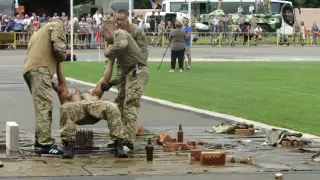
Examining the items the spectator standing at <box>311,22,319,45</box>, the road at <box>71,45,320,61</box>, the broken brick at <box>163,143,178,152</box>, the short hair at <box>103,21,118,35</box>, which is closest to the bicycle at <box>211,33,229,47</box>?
the spectator standing at <box>311,22,319,45</box>

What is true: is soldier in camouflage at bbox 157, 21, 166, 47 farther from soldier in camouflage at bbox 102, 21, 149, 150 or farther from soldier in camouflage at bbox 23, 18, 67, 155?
soldier in camouflage at bbox 23, 18, 67, 155

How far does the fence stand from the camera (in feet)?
154

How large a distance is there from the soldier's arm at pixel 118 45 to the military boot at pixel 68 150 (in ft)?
4.46

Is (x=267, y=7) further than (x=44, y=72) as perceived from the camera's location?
Yes

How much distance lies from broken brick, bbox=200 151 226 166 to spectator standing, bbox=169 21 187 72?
18566 mm

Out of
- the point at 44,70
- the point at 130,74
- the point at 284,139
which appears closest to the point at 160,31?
the point at 284,139

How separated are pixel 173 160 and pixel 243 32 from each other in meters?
45.2

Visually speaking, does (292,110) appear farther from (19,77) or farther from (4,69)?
(4,69)

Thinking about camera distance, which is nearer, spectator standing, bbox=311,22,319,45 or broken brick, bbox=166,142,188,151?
broken brick, bbox=166,142,188,151

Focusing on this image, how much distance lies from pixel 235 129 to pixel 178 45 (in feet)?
51.7

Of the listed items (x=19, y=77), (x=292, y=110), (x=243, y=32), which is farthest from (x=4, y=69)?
(x=243, y=32)

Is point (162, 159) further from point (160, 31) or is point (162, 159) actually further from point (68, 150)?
point (160, 31)

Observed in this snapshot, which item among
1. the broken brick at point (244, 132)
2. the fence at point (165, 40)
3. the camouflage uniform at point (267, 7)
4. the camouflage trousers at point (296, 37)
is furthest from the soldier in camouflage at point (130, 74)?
the camouflage uniform at point (267, 7)

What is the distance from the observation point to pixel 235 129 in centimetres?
1259
